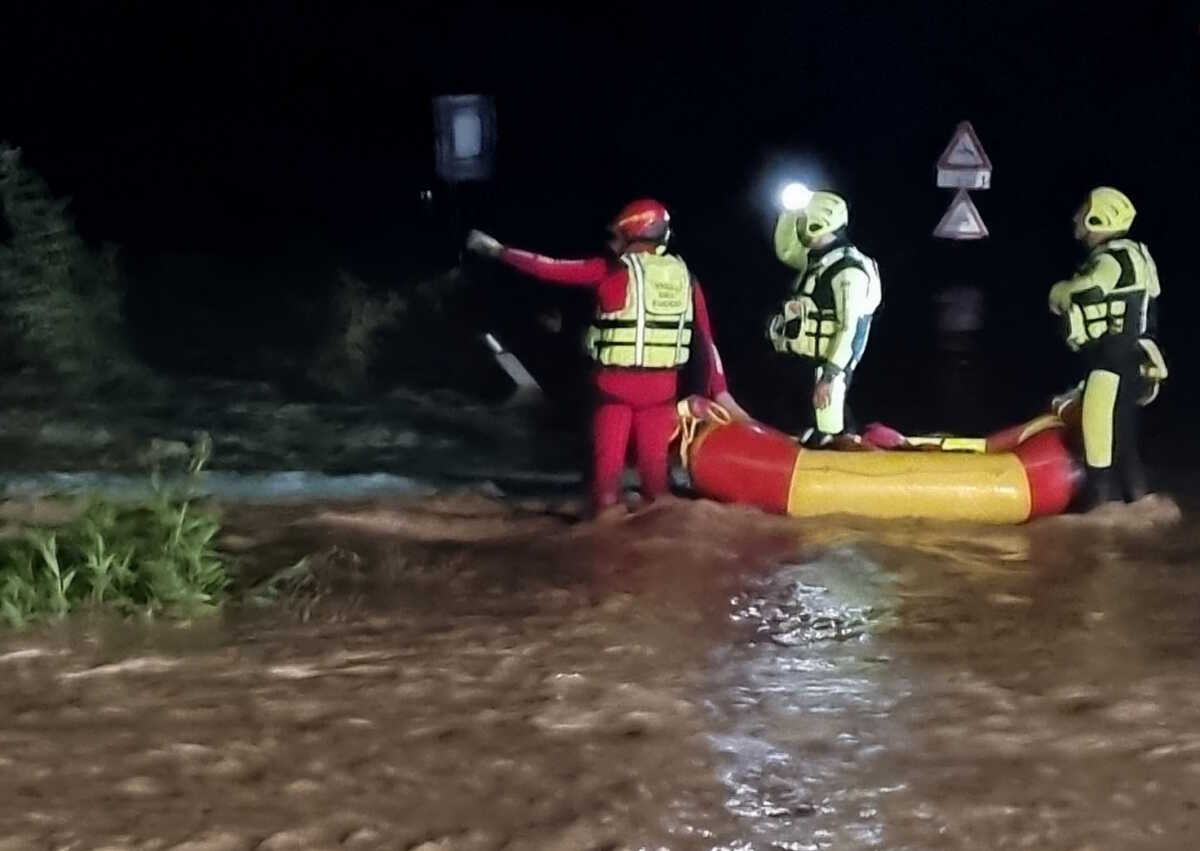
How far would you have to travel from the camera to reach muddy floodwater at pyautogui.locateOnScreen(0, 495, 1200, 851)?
5.39 metres

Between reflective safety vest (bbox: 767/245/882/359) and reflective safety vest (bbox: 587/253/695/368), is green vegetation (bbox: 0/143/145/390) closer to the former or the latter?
reflective safety vest (bbox: 587/253/695/368)

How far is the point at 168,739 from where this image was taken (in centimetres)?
595

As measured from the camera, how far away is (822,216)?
363 inches

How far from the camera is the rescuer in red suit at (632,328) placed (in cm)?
893

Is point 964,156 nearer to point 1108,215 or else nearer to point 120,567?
point 1108,215

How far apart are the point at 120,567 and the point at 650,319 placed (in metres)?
2.87

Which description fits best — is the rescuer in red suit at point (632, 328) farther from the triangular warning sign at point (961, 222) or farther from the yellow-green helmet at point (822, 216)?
the triangular warning sign at point (961, 222)

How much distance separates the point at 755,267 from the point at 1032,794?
60.6ft

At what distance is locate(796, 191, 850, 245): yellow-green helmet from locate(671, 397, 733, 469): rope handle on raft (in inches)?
39.5

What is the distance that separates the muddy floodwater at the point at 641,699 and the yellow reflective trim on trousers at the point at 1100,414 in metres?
0.48

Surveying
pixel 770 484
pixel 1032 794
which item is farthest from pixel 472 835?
pixel 770 484

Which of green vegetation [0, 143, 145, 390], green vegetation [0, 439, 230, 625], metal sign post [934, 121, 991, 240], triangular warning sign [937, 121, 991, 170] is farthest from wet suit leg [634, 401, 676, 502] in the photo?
green vegetation [0, 143, 145, 390]

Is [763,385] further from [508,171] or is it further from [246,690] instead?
[508,171]

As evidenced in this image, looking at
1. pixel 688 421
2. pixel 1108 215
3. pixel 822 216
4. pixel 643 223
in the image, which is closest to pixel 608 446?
pixel 688 421
